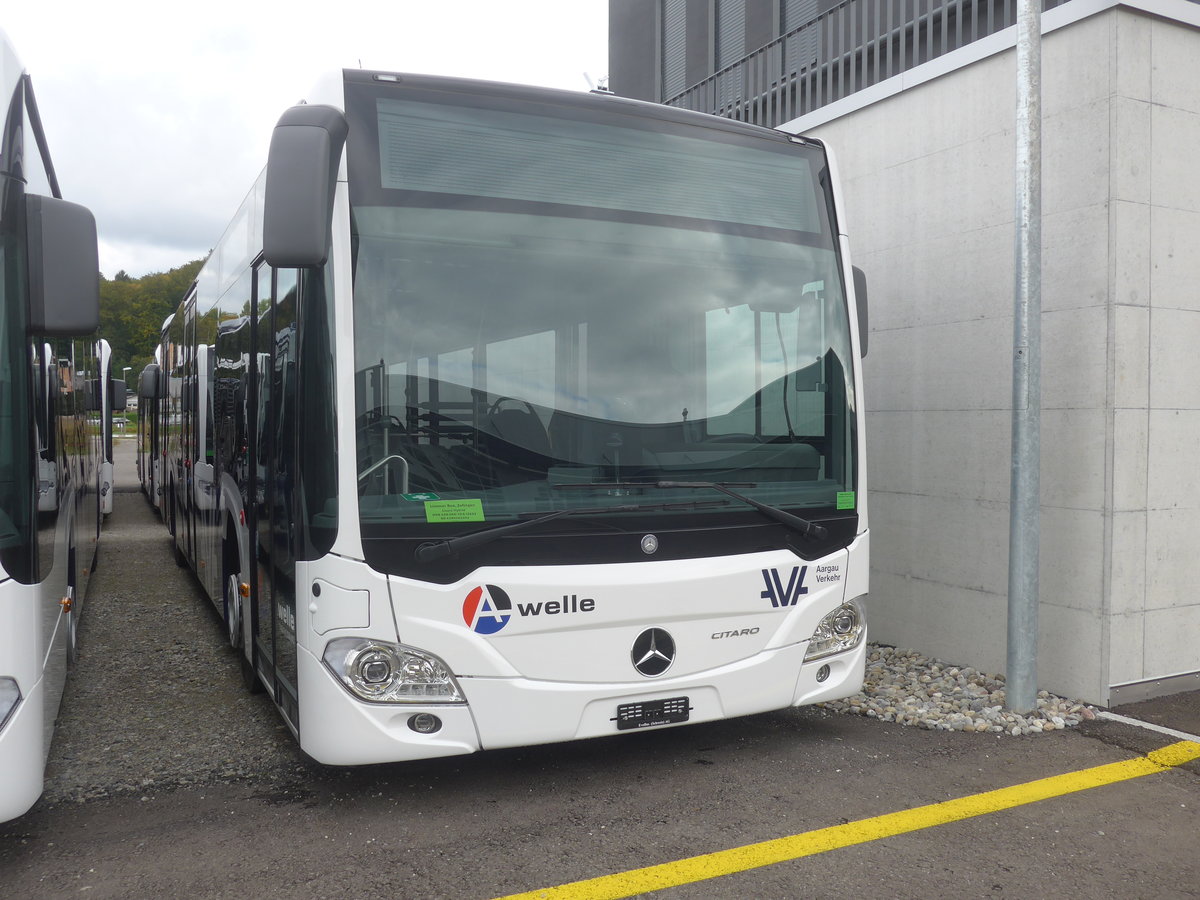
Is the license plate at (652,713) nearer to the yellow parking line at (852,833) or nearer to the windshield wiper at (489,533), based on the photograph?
the yellow parking line at (852,833)

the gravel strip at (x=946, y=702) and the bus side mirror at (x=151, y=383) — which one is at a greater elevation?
the bus side mirror at (x=151, y=383)

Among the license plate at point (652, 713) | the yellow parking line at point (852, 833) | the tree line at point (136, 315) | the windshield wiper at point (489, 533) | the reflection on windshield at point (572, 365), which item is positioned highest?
the tree line at point (136, 315)

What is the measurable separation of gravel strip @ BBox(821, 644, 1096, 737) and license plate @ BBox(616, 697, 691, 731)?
1.76 meters

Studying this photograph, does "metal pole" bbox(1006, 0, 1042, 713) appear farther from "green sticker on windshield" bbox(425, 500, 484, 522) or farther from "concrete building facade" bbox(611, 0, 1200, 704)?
"green sticker on windshield" bbox(425, 500, 484, 522)

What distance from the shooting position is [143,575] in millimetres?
10539

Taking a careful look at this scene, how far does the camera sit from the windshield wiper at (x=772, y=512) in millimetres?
4309

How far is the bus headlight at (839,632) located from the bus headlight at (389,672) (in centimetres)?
172

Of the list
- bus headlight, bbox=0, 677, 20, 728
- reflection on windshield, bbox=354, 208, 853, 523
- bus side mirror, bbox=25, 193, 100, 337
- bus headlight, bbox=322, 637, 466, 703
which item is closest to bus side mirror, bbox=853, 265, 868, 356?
reflection on windshield, bbox=354, 208, 853, 523

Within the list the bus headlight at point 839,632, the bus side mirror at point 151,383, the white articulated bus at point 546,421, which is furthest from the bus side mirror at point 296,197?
the bus side mirror at point 151,383

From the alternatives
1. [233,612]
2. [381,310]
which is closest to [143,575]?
[233,612]

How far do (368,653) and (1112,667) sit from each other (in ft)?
13.4

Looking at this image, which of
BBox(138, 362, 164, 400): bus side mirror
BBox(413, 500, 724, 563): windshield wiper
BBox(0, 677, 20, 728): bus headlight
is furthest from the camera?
BBox(138, 362, 164, 400): bus side mirror

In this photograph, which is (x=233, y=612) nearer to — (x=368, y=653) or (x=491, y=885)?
(x=368, y=653)

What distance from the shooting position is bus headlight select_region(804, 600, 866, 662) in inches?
186
